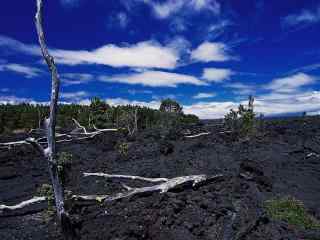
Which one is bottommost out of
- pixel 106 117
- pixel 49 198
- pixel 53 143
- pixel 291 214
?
pixel 291 214

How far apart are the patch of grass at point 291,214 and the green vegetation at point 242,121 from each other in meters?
17.8

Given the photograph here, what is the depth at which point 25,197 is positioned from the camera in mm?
12391

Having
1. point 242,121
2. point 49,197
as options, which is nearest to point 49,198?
point 49,197

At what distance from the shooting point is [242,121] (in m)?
27.8

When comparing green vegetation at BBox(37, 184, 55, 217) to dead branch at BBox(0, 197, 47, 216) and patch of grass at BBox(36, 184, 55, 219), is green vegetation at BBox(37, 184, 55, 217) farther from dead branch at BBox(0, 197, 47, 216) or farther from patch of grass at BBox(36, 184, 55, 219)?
dead branch at BBox(0, 197, 47, 216)

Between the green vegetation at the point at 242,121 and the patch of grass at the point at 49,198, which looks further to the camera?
the green vegetation at the point at 242,121

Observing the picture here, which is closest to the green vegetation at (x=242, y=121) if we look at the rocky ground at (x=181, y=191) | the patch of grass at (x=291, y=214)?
the rocky ground at (x=181, y=191)

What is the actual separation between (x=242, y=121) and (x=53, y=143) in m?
21.8

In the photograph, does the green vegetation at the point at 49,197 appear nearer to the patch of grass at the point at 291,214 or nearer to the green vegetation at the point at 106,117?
the green vegetation at the point at 106,117

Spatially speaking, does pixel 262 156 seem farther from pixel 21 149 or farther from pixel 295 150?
pixel 21 149

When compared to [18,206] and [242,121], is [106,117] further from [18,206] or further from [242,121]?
[18,206]

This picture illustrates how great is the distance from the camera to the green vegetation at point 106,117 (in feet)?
115

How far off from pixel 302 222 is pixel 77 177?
30.7ft

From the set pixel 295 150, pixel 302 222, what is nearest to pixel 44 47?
pixel 302 222
